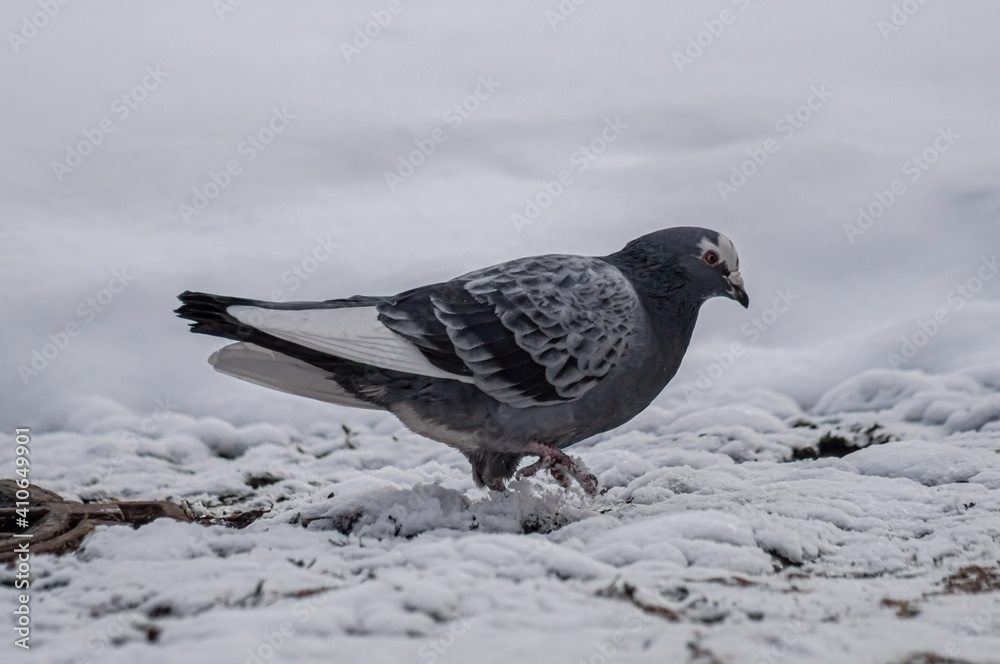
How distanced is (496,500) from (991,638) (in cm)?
201

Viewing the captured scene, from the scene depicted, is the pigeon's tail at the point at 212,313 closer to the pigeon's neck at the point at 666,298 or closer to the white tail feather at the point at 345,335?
the white tail feather at the point at 345,335

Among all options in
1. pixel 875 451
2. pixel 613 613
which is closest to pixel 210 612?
pixel 613 613

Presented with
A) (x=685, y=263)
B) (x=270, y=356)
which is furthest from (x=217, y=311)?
(x=685, y=263)

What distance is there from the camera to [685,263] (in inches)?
172

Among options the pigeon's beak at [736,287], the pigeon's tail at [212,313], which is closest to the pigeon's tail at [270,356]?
the pigeon's tail at [212,313]

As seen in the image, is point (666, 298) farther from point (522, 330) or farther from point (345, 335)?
point (345, 335)

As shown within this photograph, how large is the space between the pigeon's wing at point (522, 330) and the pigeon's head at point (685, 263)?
306 mm

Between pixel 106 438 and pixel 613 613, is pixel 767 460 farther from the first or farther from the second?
pixel 106 438

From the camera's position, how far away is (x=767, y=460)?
208 inches

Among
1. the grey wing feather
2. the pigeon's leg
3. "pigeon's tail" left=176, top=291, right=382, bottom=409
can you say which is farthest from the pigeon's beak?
"pigeon's tail" left=176, top=291, right=382, bottom=409

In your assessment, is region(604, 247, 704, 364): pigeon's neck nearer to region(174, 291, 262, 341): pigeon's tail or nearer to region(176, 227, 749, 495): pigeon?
region(176, 227, 749, 495): pigeon

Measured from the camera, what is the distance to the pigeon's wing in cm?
390

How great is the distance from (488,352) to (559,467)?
670mm

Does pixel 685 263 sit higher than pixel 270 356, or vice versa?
pixel 685 263
